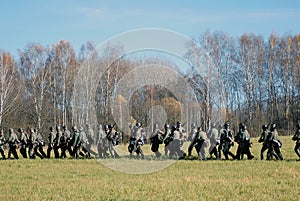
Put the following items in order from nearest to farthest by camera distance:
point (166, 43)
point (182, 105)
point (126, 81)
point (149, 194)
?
1. point (149, 194)
2. point (166, 43)
3. point (126, 81)
4. point (182, 105)

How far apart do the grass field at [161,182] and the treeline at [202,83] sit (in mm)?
18544

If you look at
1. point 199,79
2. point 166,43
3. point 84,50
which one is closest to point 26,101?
point 84,50

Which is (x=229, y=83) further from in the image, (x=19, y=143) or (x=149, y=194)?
(x=149, y=194)

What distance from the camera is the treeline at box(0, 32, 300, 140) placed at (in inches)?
1667

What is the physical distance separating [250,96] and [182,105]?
28.3m

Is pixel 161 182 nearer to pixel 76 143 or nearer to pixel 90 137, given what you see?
pixel 76 143

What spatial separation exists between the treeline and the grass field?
60.8ft

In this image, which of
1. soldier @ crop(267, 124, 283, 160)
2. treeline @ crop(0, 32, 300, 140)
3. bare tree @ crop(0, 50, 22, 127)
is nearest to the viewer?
soldier @ crop(267, 124, 283, 160)

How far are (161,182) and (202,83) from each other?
2958 centimetres

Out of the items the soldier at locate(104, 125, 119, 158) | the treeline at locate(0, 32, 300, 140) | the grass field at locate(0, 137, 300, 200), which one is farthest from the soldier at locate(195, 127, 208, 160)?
the treeline at locate(0, 32, 300, 140)

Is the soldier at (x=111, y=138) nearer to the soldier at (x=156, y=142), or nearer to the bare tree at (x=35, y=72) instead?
the soldier at (x=156, y=142)

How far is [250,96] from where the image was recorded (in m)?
55.6

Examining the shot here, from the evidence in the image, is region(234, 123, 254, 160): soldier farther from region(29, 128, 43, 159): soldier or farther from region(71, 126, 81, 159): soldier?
region(29, 128, 43, 159): soldier

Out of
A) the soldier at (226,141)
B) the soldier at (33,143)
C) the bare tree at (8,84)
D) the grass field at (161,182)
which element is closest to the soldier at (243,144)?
the soldier at (226,141)
